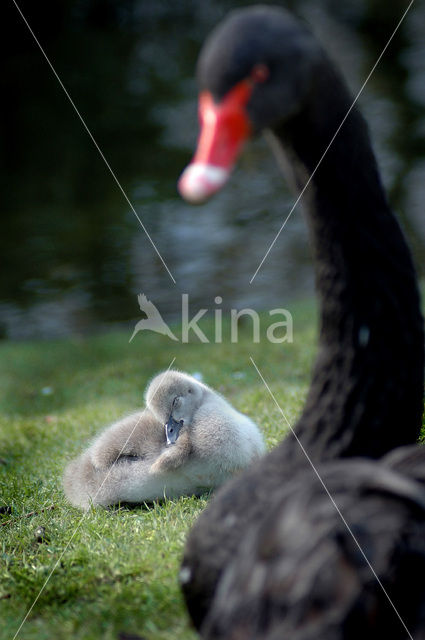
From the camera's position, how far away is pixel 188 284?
8961 millimetres

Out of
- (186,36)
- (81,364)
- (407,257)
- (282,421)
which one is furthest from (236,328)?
(186,36)

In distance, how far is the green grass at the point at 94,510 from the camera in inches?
89.4

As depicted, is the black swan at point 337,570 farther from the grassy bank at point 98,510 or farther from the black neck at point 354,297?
the grassy bank at point 98,510

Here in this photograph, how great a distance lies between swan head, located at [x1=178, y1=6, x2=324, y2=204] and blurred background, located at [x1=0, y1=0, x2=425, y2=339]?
180 centimetres

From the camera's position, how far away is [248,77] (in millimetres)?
1709

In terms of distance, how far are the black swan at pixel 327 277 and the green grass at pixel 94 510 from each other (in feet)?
1.43

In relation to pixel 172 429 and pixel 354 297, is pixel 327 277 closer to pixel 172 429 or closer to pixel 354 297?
pixel 354 297

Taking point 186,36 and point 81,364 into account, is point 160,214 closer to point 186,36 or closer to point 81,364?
point 81,364

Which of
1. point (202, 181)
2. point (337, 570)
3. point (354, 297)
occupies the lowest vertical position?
point (337, 570)

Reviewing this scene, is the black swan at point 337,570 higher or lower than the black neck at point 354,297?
lower

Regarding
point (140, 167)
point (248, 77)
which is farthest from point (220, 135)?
point (140, 167)

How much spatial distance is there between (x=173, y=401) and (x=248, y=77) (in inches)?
72.4

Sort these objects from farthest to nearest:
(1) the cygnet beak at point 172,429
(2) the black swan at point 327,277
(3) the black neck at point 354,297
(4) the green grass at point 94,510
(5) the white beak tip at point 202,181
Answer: (1) the cygnet beak at point 172,429 < (4) the green grass at point 94,510 < (3) the black neck at point 354,297 < (2) the black swan at point 327,277 < (5) the white beak tip at point 202,181

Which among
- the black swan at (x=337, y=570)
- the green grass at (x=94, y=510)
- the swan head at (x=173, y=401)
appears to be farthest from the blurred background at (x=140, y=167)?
the black swan at (x=337, y=570)
